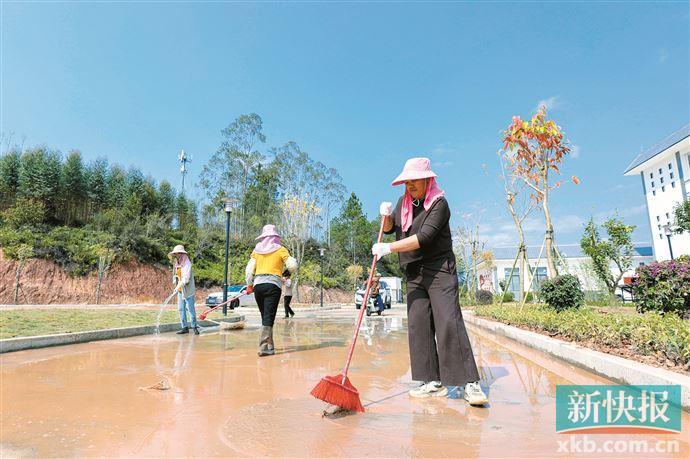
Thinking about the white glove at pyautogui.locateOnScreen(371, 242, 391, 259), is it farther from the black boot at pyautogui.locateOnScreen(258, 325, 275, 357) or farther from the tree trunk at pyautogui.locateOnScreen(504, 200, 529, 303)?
the tree trunk at pyautogui.locateOnScreen(504, 200, 529, 303)

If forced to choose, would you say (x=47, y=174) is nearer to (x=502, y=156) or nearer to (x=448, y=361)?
(x=502, y=156)

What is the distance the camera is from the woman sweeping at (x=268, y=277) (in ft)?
17.1

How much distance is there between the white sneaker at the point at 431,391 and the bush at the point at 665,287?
5.54 meters

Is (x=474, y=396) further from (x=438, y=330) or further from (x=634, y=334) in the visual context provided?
(x=634, y=334)

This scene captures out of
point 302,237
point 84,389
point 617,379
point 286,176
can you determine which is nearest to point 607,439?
point 617,379

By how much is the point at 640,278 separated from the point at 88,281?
2646cm

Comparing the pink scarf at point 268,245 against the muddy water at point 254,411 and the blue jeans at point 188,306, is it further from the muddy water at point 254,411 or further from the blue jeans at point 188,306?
the blue jeans at point 188,306

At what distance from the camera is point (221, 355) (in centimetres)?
514

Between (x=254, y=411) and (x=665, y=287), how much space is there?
6.96 meters

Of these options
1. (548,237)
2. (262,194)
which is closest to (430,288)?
(548,237)

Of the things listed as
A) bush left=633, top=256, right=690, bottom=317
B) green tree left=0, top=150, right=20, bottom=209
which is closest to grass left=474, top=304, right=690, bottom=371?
bush left=633, top=256, right=690, bottom=317

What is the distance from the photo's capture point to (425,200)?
3100 mm
